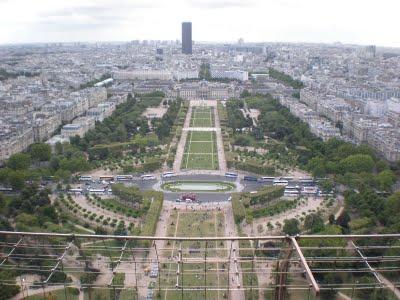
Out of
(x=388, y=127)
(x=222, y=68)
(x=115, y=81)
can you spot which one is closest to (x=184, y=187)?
(x=388, y=127)

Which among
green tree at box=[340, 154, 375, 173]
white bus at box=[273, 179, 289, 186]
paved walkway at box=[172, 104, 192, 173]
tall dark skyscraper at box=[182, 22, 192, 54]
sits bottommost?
white bus at box=[273, 179, 289, 186]

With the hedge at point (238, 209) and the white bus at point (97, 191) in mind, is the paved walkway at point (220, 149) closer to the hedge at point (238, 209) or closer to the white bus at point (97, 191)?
the hedge at point (238, 209)

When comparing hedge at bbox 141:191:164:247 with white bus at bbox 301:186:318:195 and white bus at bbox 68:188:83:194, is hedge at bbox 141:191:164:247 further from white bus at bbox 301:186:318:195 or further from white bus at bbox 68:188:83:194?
white bus at bbox 301:186:318:195

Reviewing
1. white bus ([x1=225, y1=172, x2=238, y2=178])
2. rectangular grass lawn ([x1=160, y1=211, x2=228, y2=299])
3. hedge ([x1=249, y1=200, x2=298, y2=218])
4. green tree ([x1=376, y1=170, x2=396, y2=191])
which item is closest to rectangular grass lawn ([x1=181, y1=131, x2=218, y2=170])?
white bus ([x1=225, y1=172, x2=238, y2=178])

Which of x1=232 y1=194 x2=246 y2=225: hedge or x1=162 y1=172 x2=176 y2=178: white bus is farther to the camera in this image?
x1=162 y1=172 x2=176 y2=178: white bus

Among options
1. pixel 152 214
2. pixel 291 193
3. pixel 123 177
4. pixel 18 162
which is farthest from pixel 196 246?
pixel 18 162

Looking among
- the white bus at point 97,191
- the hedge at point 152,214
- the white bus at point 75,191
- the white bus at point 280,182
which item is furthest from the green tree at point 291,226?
the white bus at point 75,191

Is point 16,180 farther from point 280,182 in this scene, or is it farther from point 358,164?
point 358,164
